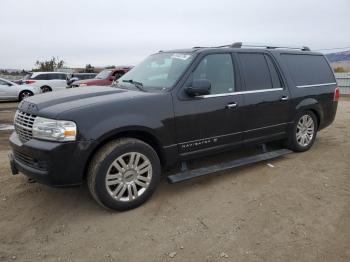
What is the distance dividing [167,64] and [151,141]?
121 centimetres

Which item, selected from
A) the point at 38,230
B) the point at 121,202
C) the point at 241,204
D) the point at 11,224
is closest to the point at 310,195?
the point at 241,204

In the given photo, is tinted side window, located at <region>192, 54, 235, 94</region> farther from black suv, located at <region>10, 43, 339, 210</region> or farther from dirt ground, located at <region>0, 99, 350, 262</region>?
dirt ground, located at <region>0, 99, 350, 262</region>

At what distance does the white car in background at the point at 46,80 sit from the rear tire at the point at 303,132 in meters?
17.5

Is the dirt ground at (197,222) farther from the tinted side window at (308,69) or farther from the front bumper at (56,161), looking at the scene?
the tinted side window at (308,69)

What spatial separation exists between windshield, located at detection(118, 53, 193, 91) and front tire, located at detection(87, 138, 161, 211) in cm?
94

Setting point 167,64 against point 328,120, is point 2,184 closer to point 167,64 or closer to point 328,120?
point 167,64

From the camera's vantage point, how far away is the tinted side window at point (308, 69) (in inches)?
234

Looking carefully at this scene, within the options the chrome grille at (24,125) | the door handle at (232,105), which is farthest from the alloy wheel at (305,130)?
the chrome grille at (24,125)

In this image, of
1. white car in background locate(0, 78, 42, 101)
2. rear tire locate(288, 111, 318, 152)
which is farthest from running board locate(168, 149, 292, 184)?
white car in background locate(0, 78, 42, 101)

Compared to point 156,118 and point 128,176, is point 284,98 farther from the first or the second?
point 128,176

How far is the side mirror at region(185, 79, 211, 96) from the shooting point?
430 centimetres

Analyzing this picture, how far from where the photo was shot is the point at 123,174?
3.93m

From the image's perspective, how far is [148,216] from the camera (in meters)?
3.89

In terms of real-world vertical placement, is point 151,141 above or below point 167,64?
below
